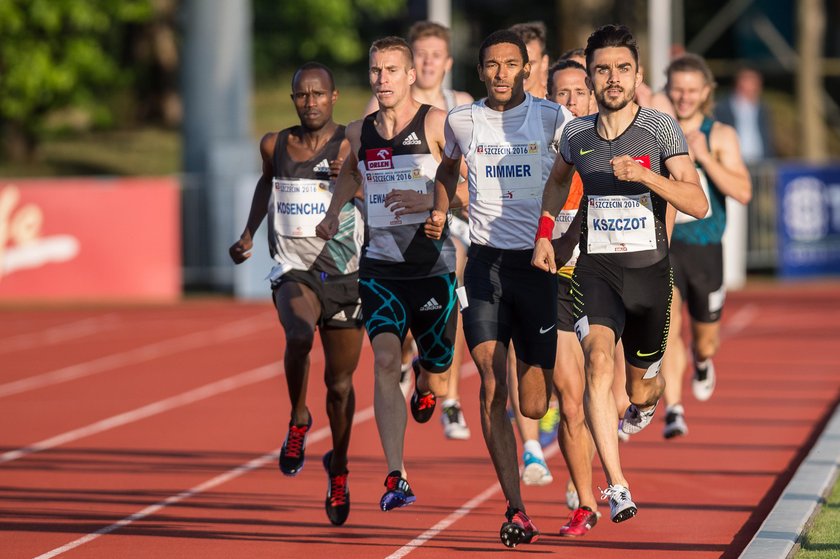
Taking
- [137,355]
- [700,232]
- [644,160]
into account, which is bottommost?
[137,355]

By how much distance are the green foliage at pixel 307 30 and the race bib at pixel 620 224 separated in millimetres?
28425

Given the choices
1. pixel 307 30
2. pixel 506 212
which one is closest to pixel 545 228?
pixel 506 212

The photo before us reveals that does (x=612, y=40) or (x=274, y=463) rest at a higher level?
(x=612, y=40)

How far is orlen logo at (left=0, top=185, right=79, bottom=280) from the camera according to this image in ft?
77.3

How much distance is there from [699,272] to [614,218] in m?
3.81

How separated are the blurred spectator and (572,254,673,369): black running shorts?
1535 centimetres

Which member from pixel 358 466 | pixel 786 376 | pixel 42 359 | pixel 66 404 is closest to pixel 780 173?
pixel 786 376

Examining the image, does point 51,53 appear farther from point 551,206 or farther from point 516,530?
point 516,530

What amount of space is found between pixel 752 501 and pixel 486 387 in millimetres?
2223

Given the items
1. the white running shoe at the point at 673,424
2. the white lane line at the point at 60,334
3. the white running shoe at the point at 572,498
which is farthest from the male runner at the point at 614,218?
the white lane line at the point at 60,334

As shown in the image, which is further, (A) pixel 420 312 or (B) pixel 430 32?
(B) pixel 430 32

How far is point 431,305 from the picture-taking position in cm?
895

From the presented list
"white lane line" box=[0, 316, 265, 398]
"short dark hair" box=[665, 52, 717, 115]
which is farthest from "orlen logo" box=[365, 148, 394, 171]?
"white lane line" box=[0, 316, 265, 398]

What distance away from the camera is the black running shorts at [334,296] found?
9.45m
